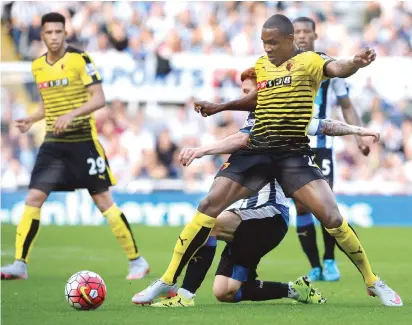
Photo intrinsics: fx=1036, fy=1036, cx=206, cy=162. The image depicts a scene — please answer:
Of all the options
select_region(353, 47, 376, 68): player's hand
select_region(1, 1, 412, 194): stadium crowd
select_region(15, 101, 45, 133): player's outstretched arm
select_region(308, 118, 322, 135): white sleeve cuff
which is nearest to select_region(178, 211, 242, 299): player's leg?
select_region(308, 118, 322, 135): white sleeve cuff

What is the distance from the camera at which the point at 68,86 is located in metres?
10.5

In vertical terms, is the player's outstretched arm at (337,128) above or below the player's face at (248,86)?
below

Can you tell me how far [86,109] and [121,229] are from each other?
1321 mm

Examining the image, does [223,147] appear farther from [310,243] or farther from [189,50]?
[189,50]

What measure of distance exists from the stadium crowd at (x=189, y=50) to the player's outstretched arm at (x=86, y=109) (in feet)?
31.7

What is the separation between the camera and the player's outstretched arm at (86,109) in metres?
9.98

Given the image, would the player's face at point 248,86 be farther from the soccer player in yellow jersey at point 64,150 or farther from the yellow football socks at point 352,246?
the soccer player in yellow jersey at point 64,150

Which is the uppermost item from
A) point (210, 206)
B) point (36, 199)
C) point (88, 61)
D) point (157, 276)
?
point (88, 61)

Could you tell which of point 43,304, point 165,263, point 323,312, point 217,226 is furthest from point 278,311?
point 165,263

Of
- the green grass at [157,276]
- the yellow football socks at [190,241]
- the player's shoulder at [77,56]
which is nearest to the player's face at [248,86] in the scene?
the yellow football socks at [190,241]

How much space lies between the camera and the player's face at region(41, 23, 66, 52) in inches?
409

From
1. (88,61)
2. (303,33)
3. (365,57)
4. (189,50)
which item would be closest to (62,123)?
(88,61)

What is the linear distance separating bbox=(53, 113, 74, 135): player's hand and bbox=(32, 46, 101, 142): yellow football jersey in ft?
1.35

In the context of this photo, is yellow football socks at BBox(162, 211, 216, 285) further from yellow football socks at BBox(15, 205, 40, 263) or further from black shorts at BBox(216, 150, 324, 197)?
yellow football socks at BBox(15, 205, 40, 263)
